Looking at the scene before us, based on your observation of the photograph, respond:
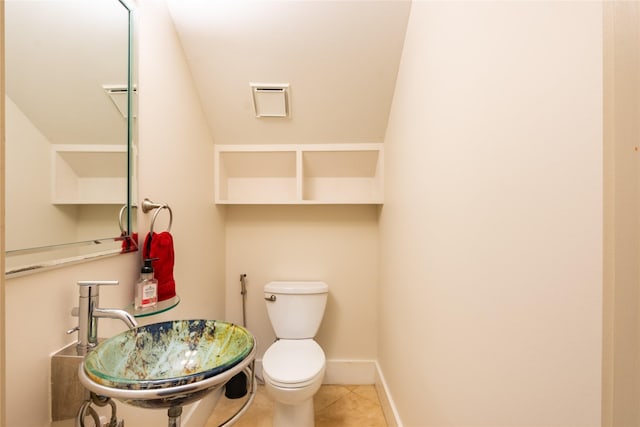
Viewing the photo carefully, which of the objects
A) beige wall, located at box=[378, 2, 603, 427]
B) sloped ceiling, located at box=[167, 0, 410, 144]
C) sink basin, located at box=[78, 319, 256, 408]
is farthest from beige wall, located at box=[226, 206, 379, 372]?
sink basin, located at box=[78, 319, 256, 408]

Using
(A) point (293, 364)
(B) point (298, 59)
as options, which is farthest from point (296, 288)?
(B) point (298, 59)

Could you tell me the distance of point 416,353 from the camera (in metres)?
1.15

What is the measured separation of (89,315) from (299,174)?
4.43 ft

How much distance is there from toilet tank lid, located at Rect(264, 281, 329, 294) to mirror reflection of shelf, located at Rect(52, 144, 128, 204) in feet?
3.62

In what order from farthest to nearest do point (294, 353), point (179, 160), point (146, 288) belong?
point (294, 353) < point (179, 160) < point (146, 288)

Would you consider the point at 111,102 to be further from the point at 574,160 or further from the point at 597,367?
the point at 597,367

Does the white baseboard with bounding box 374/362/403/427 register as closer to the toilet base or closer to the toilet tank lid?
the toilet base

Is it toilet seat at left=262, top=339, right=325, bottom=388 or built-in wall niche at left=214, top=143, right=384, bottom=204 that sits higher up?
built-in wall niche at left=214, top=143, right=384, bottom=204

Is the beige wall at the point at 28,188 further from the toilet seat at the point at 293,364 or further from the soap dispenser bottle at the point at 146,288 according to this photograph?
the toilet seat at the point at 293,364

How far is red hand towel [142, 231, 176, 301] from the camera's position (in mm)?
1069

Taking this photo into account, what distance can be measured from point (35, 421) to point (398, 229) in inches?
57.6

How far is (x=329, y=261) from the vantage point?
80.6 inches

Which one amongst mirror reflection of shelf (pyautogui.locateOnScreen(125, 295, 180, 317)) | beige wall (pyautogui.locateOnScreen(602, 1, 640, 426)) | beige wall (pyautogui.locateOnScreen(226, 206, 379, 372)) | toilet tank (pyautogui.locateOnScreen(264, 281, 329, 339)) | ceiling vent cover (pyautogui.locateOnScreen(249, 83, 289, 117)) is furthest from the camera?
beige wall (pyautogui.locateOnScreen(226, 206, 379, 372))

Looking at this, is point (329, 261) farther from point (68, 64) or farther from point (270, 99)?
point (68, 64)
